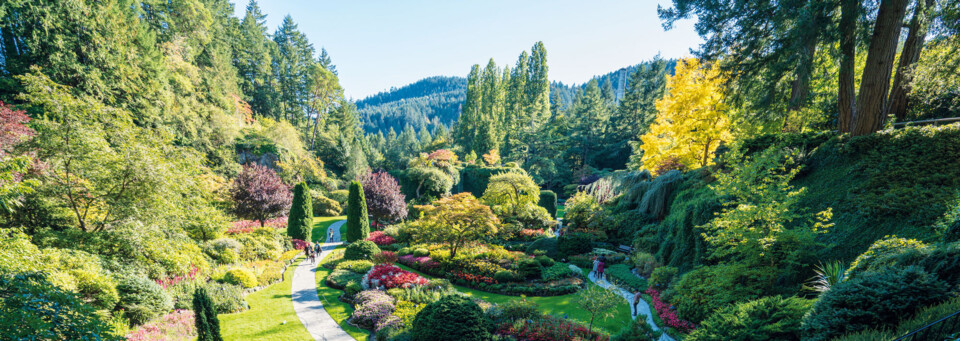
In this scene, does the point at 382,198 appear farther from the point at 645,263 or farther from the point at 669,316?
the point at 669,316

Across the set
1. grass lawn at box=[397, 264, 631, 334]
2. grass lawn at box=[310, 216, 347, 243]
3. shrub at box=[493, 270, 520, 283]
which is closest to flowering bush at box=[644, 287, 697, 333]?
grass lawn at box=[397, 264, 631, 334]

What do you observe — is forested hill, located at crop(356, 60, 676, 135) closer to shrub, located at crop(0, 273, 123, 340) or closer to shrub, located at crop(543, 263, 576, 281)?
shrub, located at crop(543, 263, 576, 281)

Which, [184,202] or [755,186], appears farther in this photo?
[184,202]

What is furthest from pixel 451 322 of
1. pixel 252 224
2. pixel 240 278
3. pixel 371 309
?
pixel 252 224

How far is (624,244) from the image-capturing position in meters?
19.5

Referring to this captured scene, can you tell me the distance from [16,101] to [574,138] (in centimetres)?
4561

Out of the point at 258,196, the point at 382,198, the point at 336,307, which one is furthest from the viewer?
the point at 382,198

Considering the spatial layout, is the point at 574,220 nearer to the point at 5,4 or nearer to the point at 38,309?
the point at 38,309

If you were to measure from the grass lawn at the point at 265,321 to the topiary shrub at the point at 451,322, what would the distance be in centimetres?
395

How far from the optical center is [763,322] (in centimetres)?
570

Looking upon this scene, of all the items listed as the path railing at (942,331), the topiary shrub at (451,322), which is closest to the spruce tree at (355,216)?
the topiary shrub at (451,322)

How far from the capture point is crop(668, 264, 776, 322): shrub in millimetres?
8102

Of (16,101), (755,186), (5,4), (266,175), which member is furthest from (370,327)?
(5,4)

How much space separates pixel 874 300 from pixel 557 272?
10997mm
